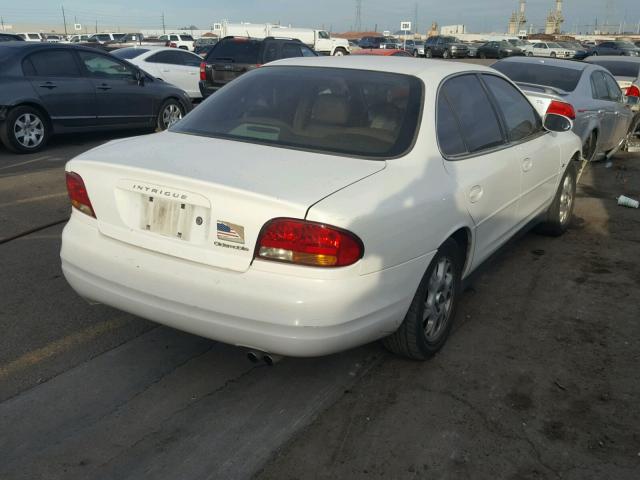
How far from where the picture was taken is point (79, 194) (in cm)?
328

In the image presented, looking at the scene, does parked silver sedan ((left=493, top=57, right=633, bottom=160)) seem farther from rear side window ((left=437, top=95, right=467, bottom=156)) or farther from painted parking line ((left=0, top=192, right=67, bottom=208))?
painted parking line ((left=0, top=192, right=67, bottom=208))

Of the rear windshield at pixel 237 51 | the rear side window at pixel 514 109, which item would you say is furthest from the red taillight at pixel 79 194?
the rear windshield at pixel 237 51

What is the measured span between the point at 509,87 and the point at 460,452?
121 inches

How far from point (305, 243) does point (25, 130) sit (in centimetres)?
798

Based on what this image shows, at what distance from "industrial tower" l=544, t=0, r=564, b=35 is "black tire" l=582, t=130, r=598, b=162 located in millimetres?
114943

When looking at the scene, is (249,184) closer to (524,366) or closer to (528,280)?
(524,366)

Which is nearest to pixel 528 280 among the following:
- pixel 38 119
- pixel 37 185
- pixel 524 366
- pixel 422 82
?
pixel 524 366

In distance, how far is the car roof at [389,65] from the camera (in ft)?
12.6

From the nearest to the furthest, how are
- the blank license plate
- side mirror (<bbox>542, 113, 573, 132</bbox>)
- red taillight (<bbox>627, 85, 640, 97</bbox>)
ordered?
1. the blank license plate
2. side mirror (<bbox>542, 113, 573, 132</bbox>)
3. red taillight (<bbox>627, 85, 640, 97</bbox>)

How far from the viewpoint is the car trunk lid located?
2.75 meters

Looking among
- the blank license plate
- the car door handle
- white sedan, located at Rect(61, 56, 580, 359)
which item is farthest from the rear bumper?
the car door handle

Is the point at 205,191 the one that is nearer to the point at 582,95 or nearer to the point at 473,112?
the point at 473,112

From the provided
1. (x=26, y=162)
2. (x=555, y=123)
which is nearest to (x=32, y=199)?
(x=26, y=162)

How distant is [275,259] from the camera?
107 inches
